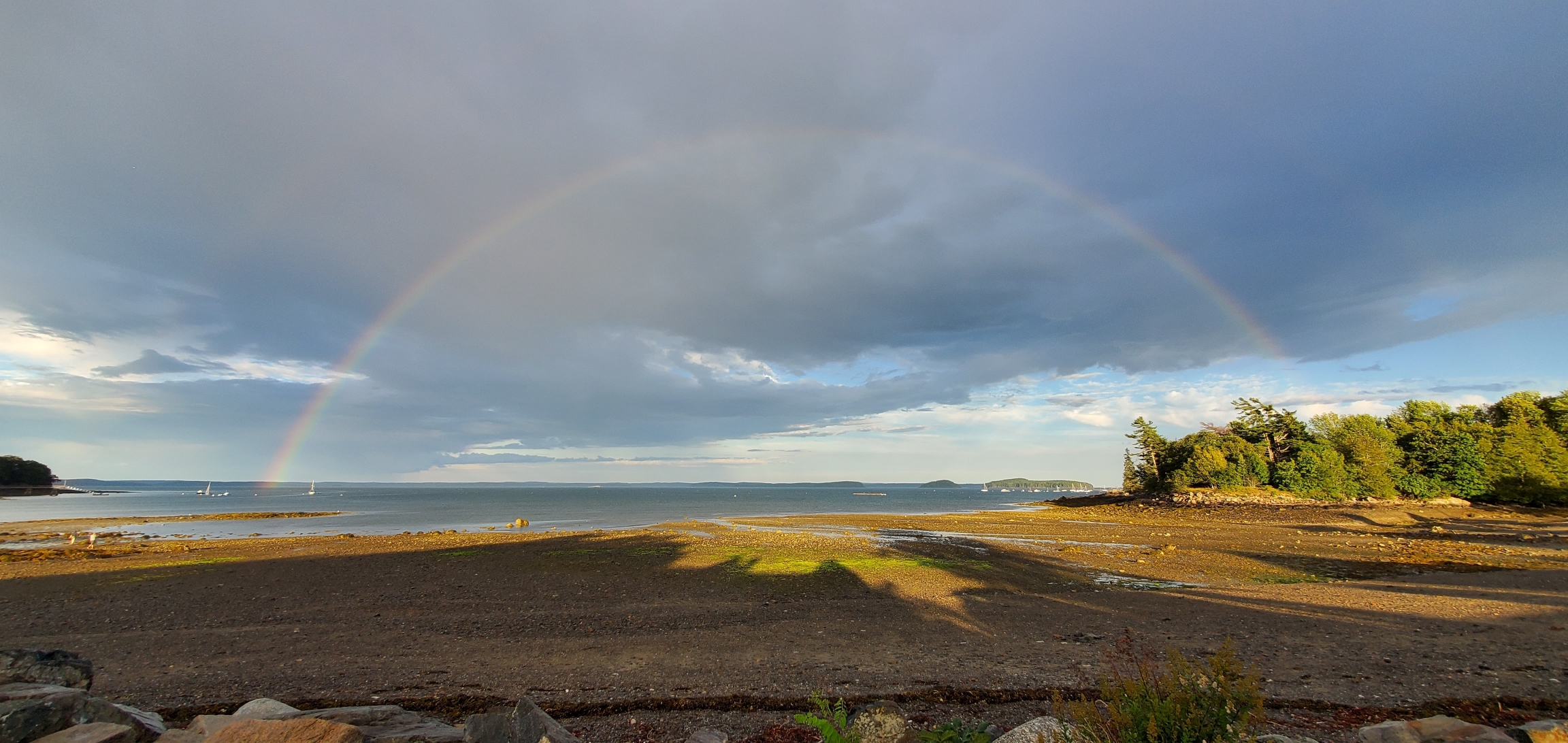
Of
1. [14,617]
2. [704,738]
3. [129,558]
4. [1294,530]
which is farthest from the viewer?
[1294,530]

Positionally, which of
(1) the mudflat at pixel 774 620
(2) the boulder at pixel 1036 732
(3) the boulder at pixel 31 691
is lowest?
(1) the mudflat at pixel 774 620

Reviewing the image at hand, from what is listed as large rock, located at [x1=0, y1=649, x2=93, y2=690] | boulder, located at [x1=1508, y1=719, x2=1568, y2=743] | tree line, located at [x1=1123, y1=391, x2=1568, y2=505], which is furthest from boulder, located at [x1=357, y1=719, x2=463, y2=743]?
tree line, located at [x1=1123, y1=391, x2=1568, y2=505]

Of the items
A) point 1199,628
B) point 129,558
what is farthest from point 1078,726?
point 129,558

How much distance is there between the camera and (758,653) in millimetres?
11328

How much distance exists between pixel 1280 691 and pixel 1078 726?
575cm

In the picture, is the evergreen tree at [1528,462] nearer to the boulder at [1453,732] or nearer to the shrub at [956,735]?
the boulder at [1453,732]

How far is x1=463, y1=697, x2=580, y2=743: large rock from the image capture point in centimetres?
542

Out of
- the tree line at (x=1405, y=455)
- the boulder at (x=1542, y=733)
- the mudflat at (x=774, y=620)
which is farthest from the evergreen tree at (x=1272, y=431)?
the boulder at (x=1542, y=733)

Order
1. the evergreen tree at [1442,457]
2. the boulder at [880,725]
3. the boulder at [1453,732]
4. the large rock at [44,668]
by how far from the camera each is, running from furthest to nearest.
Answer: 1. the evergreen tree at [1442,457]
2. the large rock at [44,668]
3. the boulder at [880,725]
4. the boulder at [1453,732]

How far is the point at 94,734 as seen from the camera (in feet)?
17.9

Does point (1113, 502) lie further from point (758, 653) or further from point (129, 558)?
point (129, 558)

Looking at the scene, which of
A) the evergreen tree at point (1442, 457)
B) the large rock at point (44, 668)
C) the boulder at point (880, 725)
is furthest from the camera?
the evergreen tree at point (1442, 457)

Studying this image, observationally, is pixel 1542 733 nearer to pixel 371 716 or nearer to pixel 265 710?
pixel 371 716

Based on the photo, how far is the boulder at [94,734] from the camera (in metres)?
5.31
